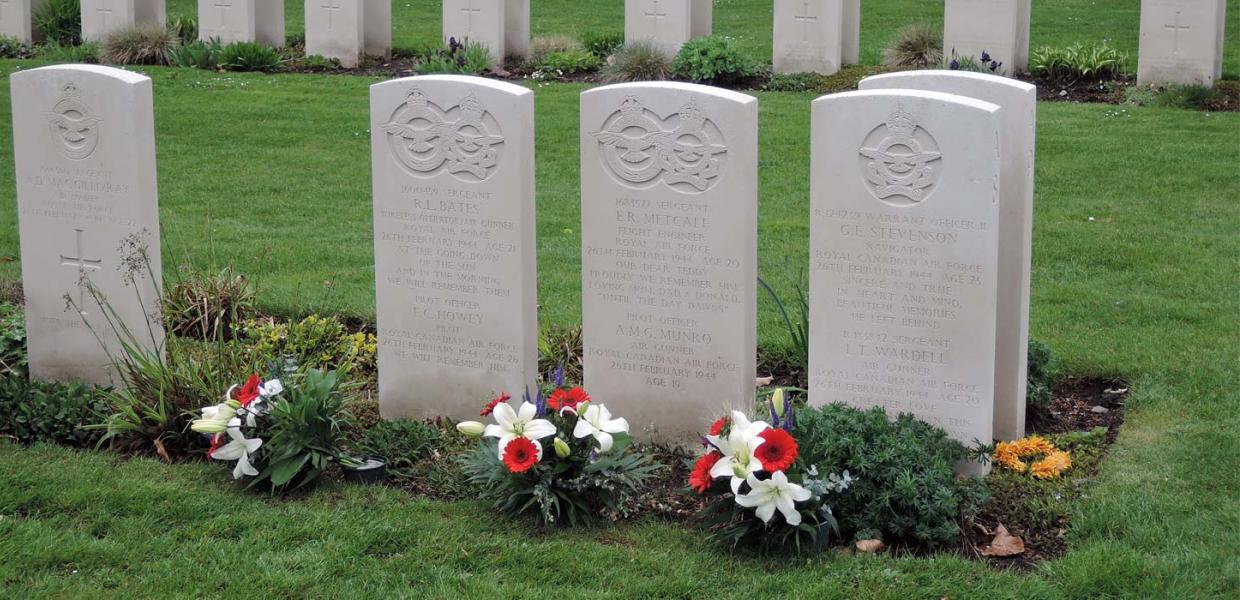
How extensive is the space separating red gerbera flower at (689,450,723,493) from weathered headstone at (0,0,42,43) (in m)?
17.2

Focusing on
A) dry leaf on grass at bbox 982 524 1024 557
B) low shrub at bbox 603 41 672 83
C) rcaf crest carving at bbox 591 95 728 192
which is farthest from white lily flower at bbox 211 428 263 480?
low shrub at bbox 603 41 672 83

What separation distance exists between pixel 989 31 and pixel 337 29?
8.25 meters

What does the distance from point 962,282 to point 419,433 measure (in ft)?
8.70

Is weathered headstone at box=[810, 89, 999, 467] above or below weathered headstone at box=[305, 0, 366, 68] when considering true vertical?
below

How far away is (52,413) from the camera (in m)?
7.08

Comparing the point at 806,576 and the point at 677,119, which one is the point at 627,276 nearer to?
the point at 677,119

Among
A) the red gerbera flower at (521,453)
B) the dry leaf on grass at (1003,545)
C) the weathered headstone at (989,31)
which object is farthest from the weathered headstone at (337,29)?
the dry leaf on grass at (1003,545)

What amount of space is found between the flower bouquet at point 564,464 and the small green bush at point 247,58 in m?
13.4

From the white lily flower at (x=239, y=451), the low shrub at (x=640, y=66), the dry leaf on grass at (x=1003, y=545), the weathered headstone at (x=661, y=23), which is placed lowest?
the dry leaf on grass at (x=1003, y=545)

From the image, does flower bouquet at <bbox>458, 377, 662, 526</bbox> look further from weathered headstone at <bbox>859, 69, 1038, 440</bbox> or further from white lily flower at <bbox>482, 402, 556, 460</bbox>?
weathered headstone at <bbox>859, 69, 1038, 440</bbox>

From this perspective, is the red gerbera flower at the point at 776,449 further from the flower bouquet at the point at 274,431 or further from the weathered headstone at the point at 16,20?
the weathered headstone at the point at 16,20

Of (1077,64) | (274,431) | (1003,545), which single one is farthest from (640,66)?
(1003,545)

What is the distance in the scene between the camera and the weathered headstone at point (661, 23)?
17.6 meters

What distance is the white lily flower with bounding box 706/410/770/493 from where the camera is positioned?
5539 millimetres
